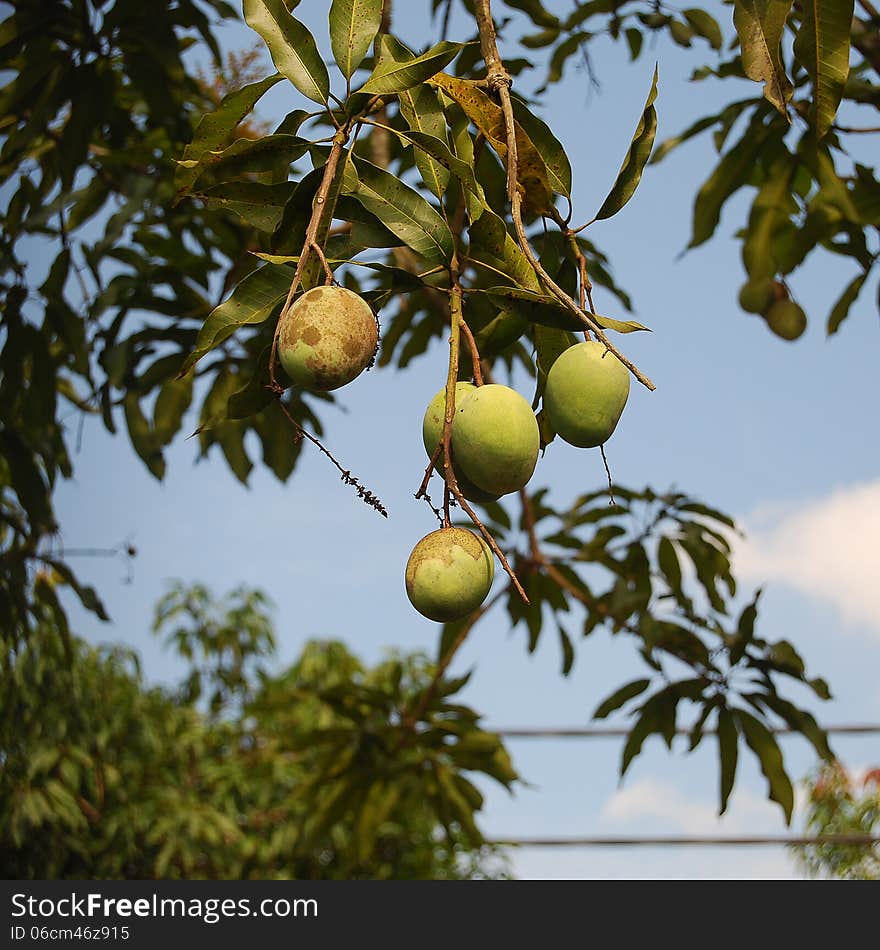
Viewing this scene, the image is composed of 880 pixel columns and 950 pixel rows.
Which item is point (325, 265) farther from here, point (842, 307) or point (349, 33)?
point (842, 307)

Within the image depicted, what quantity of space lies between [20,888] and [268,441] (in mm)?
873

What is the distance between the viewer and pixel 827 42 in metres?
0.96

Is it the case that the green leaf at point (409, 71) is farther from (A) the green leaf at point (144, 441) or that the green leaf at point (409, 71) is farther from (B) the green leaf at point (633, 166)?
(A) the green leaf at point (144, 441)

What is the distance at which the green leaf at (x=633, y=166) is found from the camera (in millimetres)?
825

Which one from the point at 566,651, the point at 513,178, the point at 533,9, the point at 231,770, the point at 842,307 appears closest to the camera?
the point at 513,178

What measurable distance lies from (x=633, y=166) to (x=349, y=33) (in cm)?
24

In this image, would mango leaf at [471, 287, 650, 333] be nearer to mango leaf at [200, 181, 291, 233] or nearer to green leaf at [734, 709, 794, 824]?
mango leaf at [200, 181, 291, 233]

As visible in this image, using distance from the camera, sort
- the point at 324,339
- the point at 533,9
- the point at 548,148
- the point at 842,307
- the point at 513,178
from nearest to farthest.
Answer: the point at 324,339 < the point at 513,178 < the point at 548,148 < the point at 533,9 < the point at 842,307

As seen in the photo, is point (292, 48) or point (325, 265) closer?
point (325, 265)

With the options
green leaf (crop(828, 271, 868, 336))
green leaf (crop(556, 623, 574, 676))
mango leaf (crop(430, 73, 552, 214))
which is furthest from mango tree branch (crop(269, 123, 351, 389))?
green leaf (crop(556, 623, 574, 676))

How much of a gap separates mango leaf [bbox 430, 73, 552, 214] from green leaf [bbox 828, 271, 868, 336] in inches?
55.4

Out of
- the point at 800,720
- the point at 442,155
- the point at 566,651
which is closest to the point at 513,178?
the point at 442,155

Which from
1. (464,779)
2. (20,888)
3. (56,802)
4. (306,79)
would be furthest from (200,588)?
(306,79)

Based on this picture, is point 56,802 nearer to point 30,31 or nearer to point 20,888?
point 20,888
